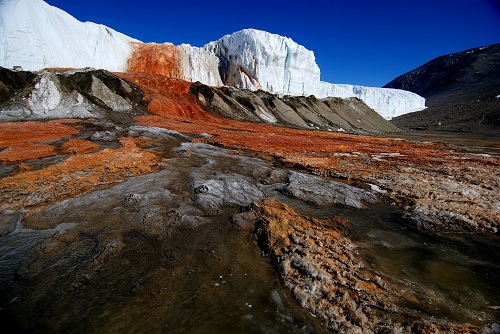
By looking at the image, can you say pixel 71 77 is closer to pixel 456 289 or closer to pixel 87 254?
pixel 87 254

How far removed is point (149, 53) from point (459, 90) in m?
140

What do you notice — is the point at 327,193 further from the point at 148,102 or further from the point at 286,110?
the point at 286,110

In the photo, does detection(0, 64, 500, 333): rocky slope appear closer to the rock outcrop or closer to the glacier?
the rock outcrop

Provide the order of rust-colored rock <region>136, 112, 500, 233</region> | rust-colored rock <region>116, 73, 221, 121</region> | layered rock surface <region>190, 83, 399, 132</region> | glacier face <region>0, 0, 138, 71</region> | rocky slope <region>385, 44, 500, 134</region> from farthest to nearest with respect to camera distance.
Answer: rocky slope <region>385, 44, 500, 134</region>
layered rock surface <region>190, 83, 399, 132</region>
rust-colored rock <region>116, 73, 221, 121</region>
glacier face <region>0, 0, 138, 71</region>
rust-colored rock <region>136, 112, 500, 233</region>

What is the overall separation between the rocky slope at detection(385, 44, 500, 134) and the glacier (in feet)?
139

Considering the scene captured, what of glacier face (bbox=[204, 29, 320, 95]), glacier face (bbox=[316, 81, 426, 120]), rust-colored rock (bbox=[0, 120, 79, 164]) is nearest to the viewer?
rust-colored rock (bbox=[0, 120, 79, 164])

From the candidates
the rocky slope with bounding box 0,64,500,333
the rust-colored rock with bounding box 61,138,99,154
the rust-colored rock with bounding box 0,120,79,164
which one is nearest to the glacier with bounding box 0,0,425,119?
the rust-colored rock with bounding box 0,120,79,164

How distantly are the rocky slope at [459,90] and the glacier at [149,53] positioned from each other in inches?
1672

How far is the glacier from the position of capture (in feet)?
132

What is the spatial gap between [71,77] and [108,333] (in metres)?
42.6

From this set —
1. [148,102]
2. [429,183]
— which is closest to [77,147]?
[429,183]

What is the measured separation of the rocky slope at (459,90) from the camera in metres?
79.9

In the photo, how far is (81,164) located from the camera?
12.2m

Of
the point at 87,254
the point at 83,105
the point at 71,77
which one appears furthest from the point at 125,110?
the point at 87,254
